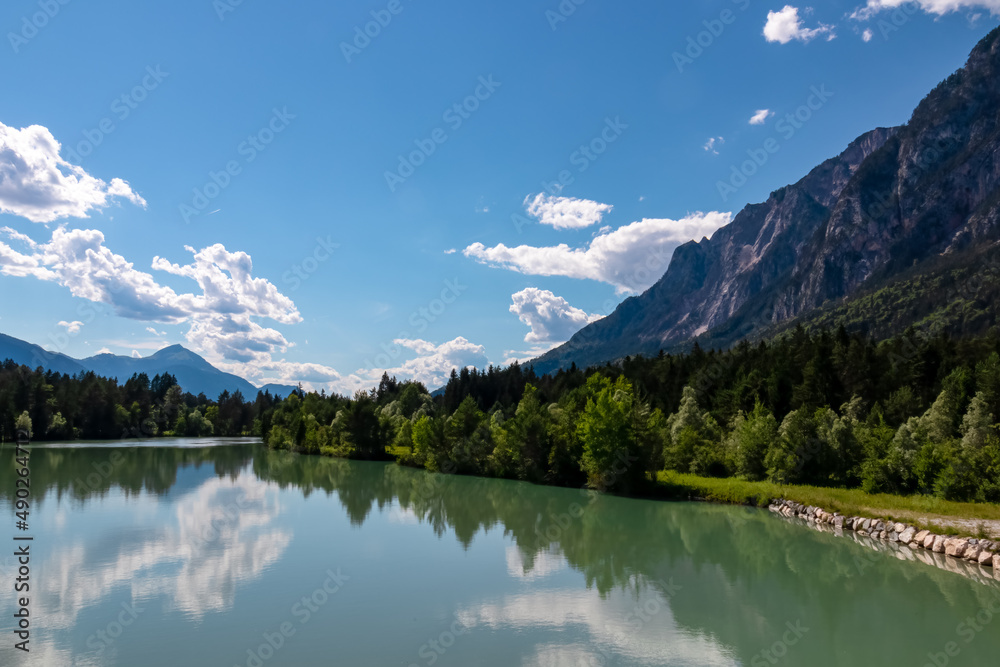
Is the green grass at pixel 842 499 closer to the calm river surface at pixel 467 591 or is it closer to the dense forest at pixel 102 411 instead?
the calm river surface at pixel 467 591

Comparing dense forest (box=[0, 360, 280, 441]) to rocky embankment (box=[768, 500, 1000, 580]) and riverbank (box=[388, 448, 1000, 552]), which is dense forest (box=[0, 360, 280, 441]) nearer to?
A: riverbank (box=[388, 448, 1000, 552])

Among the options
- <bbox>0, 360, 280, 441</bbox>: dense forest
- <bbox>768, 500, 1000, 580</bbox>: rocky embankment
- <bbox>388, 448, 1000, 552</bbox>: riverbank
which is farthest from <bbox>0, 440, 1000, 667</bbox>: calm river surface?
<bbox>0, 360, 280, 441</bbox>: dense forest

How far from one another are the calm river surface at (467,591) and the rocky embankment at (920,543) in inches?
69.9

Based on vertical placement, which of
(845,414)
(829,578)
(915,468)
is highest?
(845,414)

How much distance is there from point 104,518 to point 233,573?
63.5ft

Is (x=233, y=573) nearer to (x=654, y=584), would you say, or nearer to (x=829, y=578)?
(x=654, y=584)

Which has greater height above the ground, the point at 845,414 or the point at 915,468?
the point at 845,414

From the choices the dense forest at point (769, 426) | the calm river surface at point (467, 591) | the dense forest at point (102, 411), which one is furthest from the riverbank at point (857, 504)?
the dense forest at point (102, 411)

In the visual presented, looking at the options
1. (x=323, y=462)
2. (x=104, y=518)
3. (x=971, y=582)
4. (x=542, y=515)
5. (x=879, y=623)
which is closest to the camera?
(x=879, y=623)

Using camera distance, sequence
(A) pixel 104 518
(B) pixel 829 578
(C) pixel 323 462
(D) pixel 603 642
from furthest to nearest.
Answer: (C) pixel 323 462
(A) pixel 104 518
(B) pixel 829 578
(D) pixel 603 642

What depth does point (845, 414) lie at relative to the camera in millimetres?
59406

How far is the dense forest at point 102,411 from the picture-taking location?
119 meters

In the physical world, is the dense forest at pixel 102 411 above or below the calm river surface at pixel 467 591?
above

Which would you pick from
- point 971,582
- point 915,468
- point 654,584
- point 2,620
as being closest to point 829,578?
point 971,582
